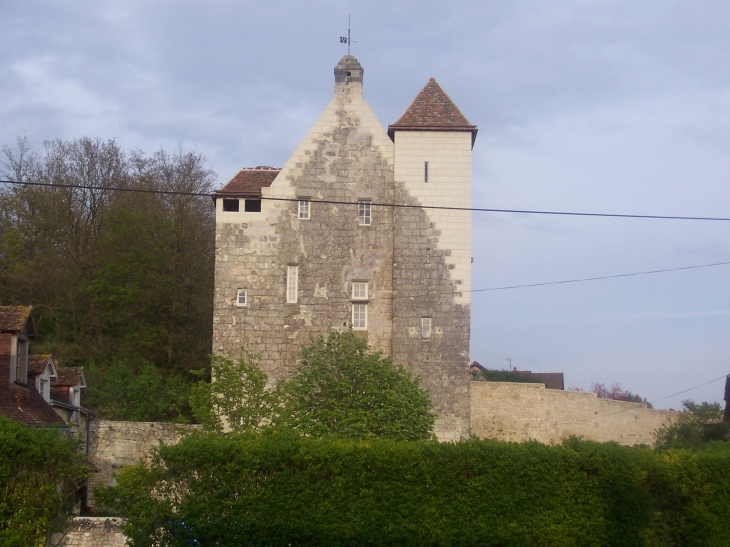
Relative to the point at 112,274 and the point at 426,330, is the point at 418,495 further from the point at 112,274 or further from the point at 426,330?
the point at 112,274

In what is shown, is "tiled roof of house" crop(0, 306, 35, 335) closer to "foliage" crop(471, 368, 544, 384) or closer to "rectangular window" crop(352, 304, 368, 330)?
"rectangular window" crop(352, 304, 368, 330)

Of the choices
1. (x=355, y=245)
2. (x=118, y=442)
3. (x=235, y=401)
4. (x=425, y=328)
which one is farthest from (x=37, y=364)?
(x=425, y=328)

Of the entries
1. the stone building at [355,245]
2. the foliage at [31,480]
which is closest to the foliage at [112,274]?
the stone building at [355,245]

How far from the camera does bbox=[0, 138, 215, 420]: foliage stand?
48.2 meters

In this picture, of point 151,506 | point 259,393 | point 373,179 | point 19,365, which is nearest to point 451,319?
point 373,179

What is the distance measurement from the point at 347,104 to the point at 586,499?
80.2 ft

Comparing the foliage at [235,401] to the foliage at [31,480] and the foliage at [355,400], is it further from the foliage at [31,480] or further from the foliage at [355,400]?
the foliage at [31,480]

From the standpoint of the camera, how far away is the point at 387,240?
41344 millimetres

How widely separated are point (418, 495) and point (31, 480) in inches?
340

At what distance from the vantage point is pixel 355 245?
4134 centimetres

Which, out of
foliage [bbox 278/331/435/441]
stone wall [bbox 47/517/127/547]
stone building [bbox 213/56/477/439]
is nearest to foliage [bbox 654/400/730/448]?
stone building [bbox 213/56/477/439]

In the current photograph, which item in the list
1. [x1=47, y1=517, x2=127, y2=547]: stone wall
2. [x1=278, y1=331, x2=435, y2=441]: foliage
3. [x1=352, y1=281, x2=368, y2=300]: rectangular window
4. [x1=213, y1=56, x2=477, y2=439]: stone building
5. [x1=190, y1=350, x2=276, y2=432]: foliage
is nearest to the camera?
[x1=47, y1=517, x2=127, y2=547]: stone wall

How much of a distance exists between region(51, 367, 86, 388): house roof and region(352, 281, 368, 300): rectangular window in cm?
1191

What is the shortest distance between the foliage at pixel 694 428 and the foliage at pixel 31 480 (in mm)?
23988
